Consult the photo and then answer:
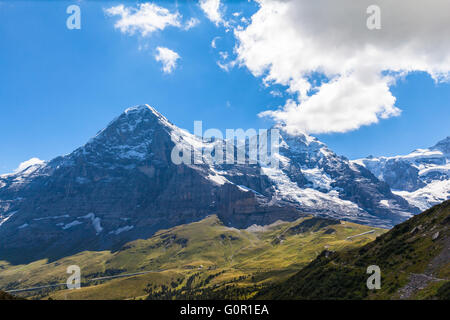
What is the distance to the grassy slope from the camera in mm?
101312

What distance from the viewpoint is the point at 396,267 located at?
4749 inches

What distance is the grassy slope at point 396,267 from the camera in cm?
10131

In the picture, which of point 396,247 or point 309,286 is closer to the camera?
point 396,247

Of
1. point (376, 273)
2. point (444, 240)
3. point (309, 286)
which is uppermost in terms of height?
point (444, 240)
